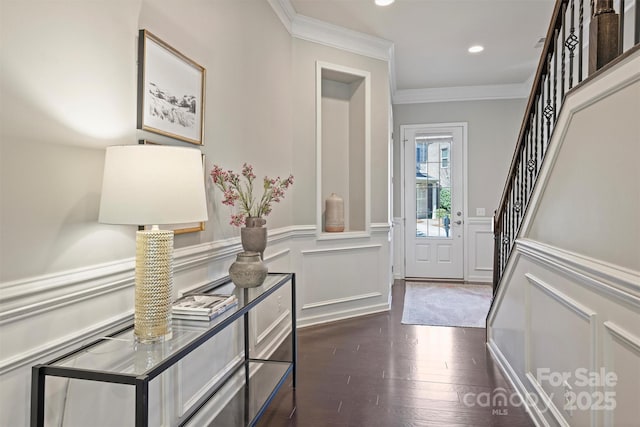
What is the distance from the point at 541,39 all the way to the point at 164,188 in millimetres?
4470

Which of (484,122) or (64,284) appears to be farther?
(484,122)

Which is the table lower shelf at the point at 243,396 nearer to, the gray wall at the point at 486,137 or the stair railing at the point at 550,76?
the stair railing at the point at 550,76

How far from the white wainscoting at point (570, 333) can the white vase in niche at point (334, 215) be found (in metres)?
1.71

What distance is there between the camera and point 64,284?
121 cm

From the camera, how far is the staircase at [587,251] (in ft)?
4.34

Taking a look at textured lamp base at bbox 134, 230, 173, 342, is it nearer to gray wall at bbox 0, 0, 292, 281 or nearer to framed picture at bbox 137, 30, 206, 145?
gray wall at bbox 0, 0, 292, 281

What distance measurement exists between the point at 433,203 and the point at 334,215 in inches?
105

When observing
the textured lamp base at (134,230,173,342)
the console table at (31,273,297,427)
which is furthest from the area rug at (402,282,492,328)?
the textured lamp base at (134,230,173,342)

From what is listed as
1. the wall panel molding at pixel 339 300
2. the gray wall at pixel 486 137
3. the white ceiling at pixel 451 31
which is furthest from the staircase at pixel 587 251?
the gray wall at pixel 486 137

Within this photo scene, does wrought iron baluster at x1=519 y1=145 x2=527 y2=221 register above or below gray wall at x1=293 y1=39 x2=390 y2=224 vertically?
below

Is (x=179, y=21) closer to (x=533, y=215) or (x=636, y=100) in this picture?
(x=636, y=100)

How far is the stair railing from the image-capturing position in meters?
1.68

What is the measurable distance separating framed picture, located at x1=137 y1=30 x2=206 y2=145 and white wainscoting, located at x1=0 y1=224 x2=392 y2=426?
56 cm

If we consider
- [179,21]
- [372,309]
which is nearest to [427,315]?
[372,309]
